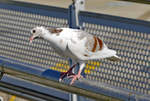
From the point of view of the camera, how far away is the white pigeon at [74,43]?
311 cm

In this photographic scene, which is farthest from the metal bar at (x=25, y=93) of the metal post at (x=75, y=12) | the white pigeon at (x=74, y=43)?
the white pigeon at (x=74, y=43)

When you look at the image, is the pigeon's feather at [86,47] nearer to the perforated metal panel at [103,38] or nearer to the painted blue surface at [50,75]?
the perforated metal panel at [103,38]

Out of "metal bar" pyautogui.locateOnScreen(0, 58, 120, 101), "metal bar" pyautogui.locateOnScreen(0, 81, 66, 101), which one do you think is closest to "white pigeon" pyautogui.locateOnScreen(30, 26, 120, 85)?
"metal bar" pyautogui.locateOnScreen(0, 58, 120, 101)

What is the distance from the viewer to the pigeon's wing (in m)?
3.14

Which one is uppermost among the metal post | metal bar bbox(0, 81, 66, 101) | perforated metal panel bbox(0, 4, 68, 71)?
the metal post

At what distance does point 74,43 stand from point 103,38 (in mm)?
657

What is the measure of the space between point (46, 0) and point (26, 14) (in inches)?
393

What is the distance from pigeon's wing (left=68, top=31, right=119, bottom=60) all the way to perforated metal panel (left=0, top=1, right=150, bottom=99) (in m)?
0.29

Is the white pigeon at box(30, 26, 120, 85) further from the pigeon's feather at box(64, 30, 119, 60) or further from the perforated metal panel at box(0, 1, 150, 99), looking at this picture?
the perforated metal panel at box(0, 1, 150, 99)

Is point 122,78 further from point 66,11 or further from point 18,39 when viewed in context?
point 18,39

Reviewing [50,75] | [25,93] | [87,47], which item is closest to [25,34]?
[25,93]

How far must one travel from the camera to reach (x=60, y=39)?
10.2ft

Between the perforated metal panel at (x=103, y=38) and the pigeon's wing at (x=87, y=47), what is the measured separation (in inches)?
11.6

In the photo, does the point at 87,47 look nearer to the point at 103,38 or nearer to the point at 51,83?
the point at 103,38
